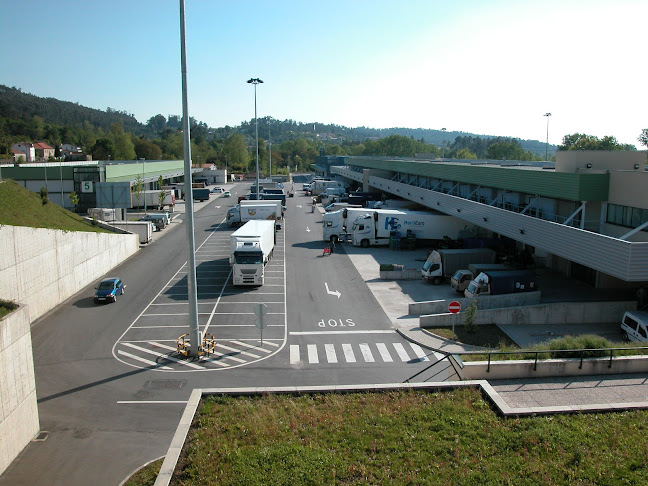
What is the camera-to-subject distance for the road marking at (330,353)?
64.1 ft

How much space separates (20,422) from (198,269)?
66.4 ft

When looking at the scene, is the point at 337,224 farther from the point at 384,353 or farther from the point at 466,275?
the point at 384,353

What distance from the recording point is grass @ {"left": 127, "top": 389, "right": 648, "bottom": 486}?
9.20m

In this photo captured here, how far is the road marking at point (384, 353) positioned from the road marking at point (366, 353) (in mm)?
429

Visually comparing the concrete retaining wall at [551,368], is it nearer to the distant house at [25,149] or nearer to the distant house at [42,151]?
the distant house at [25,149]

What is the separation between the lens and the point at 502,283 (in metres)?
25.5

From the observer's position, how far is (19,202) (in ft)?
92.1

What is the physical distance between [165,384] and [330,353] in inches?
246

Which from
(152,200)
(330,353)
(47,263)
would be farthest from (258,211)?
(330,353)

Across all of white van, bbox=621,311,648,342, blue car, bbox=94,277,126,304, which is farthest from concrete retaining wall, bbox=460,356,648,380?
blue car, bbox=94,277,126,304

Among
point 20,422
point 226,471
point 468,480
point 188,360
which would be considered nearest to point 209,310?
point 188,360

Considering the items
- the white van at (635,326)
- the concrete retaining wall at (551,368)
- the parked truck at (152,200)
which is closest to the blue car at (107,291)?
the concrete retaining wall at (551,368)

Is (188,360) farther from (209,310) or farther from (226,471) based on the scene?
(226,471)

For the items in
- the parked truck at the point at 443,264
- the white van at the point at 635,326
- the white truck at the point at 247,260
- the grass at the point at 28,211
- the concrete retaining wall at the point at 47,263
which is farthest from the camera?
the parked truck at the point at 443,264
